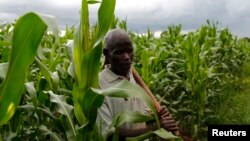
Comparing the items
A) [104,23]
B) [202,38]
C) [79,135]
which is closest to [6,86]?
[104,23]

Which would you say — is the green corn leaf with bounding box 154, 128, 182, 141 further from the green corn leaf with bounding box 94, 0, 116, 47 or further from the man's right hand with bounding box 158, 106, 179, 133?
the green corn leaf with bounding box 94, 0, 116, 47

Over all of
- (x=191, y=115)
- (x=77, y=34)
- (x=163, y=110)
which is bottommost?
(x=191, y=115)

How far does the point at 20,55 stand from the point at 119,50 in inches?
27.4

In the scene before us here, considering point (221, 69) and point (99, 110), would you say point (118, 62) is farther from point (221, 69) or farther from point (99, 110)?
point (221, 69)

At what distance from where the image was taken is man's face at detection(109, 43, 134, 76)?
1.88 meters

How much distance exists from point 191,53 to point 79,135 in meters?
3.01

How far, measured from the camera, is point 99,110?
189 centimetres

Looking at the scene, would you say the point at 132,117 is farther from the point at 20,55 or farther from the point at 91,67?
the point at 20,55

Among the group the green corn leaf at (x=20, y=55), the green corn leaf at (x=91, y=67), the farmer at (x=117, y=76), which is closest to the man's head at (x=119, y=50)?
the farmer at (x=117, y=76)

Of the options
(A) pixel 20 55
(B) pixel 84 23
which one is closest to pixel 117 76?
(B) pixel 84 23

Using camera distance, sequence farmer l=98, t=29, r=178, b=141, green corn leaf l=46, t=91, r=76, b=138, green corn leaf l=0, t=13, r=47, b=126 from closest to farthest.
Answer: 1. green corn leaf l=0, t=13, r=47, b=126
2. farmer l=98, t=29, r=178, b=141
3. green corn leaf l=46, t=91, r=76, b=138

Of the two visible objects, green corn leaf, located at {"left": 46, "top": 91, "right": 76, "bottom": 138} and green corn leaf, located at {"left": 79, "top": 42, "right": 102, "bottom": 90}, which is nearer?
green corn leaf, located at {"left": 79, "top": 42, "right": 102, "bottom": 90}

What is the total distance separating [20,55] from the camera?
1.25 m

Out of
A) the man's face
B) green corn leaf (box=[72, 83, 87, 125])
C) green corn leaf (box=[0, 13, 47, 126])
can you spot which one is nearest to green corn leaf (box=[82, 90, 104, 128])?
green corn leaf (box=[72, 83, 87, 125])
